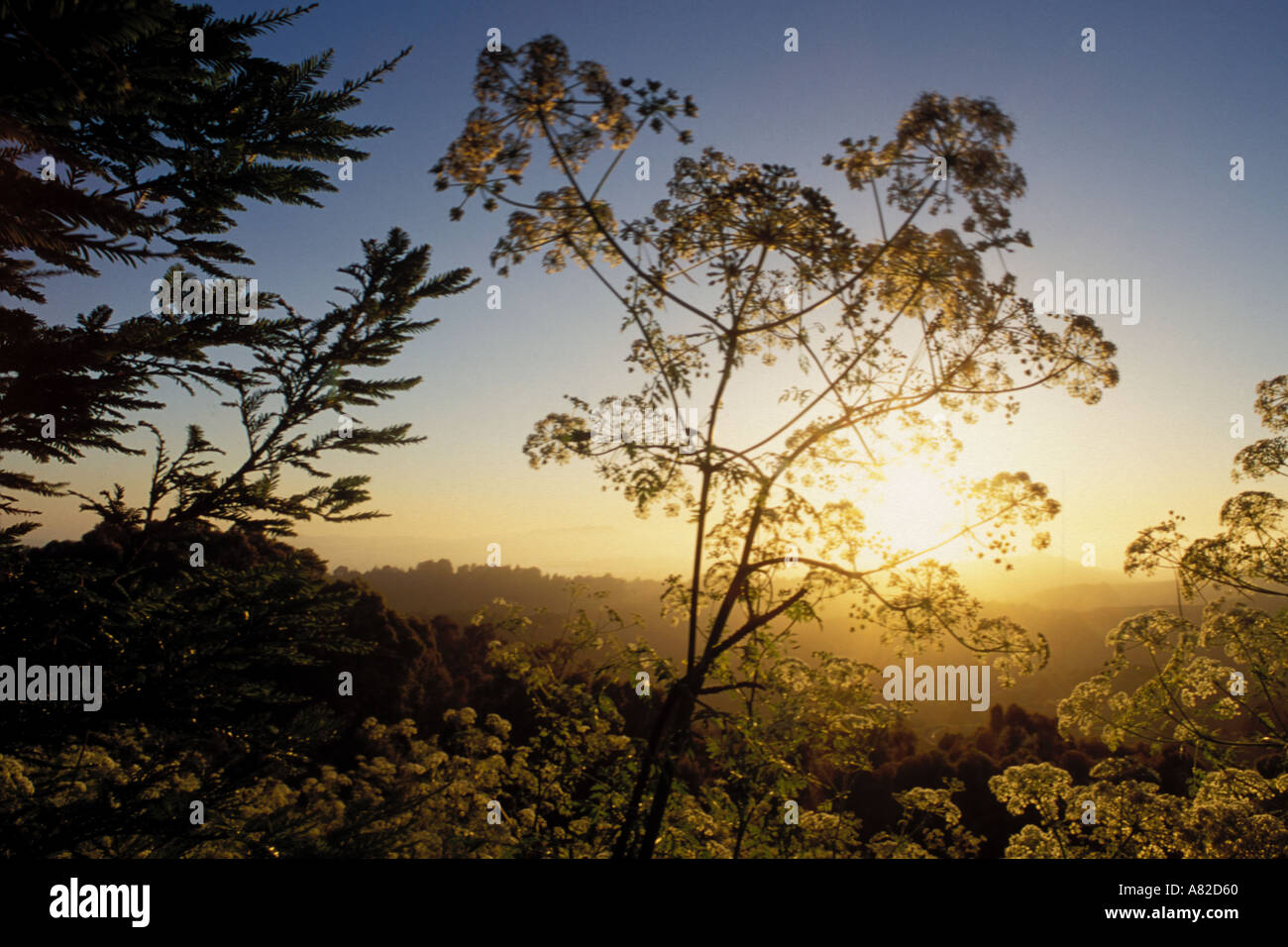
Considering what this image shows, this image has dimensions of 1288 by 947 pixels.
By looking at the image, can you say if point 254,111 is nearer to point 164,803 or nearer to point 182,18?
point 182,18

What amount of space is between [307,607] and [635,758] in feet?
12.3

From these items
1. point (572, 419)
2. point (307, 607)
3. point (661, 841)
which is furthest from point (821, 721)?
point (307, 607)

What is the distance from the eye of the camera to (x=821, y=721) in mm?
8164

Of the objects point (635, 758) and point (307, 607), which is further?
point (635, 758)

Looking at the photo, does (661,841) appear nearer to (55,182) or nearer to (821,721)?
(821,721)

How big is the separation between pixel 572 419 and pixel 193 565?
3.63 meters

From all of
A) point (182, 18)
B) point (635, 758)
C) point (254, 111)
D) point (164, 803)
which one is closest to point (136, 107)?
point (182, 18)

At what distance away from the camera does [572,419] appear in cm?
641
